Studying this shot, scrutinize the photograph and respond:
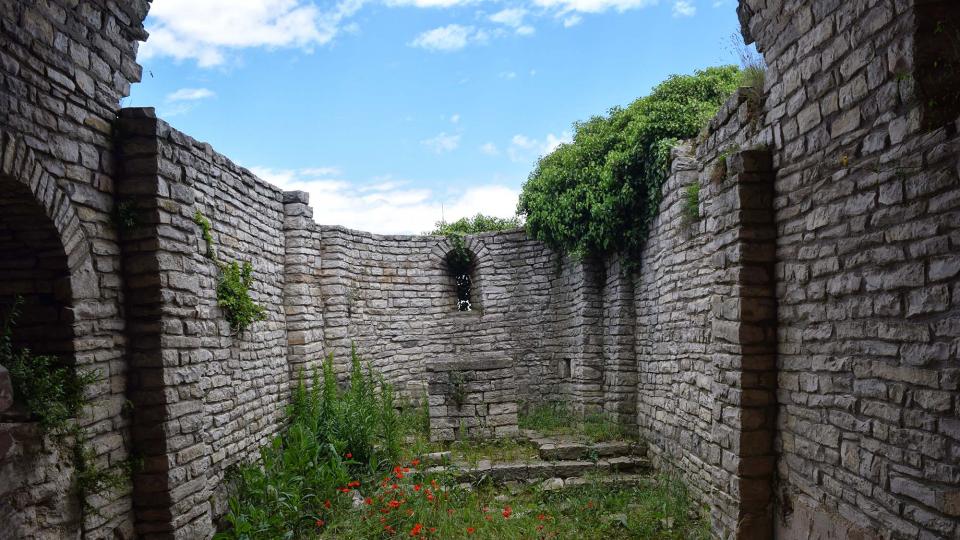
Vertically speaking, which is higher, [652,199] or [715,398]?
[652,199]

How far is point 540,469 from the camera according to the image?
8039 mm

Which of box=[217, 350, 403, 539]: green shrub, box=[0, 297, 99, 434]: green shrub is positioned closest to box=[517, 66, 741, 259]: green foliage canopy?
box=[217, 350, 403, 539]: green shrub

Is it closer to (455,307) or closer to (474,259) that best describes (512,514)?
A: (455,307)

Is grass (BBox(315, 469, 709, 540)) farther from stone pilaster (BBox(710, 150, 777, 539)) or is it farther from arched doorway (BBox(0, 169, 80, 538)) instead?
arched doorway (BBox(0, 169, 80, 538))

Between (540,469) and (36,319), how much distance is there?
6.11 metres

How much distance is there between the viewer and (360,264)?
11391 mm

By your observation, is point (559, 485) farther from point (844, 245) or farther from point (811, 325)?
point (844, 245)

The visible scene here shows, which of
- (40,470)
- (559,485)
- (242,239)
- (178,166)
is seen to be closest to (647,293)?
(559,485)

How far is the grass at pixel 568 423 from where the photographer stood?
9259 millimetres

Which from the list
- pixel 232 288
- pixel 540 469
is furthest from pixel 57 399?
pixel 540 469

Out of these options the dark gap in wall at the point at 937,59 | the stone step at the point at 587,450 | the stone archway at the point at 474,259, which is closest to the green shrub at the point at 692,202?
the dark gap in wall at the point at 937,59

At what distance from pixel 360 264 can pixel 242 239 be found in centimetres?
386

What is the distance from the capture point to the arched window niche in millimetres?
12625

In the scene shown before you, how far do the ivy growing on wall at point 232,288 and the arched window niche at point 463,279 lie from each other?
5.72m
